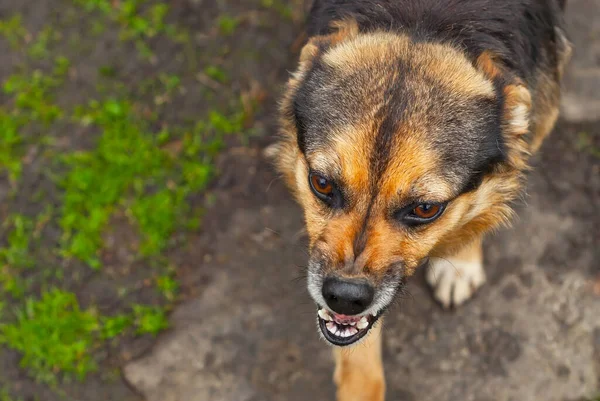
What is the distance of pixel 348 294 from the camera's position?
9.81 feet

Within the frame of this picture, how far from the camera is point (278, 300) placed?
177 inches

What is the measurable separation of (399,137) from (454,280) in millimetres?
1792

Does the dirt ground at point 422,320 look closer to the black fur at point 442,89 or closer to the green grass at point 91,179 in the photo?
the green grass at point 91,179

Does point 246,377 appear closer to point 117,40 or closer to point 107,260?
point 107,260

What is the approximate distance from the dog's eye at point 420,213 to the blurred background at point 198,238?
4.65 ft

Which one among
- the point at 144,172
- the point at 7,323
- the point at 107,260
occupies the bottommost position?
the point at 7,323

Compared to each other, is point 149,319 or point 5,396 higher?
point 149,319

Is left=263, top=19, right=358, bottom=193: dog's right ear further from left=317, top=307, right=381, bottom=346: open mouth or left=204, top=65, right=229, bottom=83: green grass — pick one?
left=204, top=65, right=229, bottom=83: green grass

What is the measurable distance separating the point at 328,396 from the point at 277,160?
167cm

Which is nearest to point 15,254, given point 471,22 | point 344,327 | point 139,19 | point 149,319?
point 149,319

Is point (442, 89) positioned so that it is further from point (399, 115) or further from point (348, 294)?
point (348, 294)

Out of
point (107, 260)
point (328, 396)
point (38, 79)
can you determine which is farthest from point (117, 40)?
point (328, 396)

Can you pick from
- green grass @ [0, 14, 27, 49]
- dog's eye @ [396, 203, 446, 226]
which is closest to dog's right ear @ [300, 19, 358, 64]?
dog's eye @ [396, 203, 446, 226]

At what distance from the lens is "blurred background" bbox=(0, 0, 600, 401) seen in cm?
423
